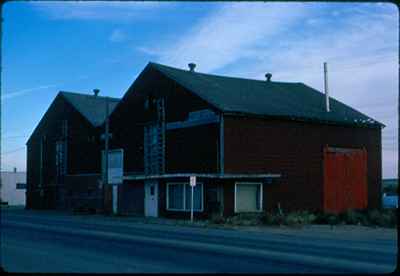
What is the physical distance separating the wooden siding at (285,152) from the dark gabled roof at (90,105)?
15940mm

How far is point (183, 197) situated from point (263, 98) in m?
8.60

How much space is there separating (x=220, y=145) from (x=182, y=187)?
12.5 ft

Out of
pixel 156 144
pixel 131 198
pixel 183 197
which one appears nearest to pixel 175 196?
pixel 183 197

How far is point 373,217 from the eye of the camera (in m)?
33.0

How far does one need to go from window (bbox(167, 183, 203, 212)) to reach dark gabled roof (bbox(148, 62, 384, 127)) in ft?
16.7

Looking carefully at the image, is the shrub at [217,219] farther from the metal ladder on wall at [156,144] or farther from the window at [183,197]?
the metal ladder on wall at [156,144]

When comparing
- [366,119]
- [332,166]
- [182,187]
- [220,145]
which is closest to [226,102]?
[220,145]

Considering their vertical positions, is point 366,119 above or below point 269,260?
above

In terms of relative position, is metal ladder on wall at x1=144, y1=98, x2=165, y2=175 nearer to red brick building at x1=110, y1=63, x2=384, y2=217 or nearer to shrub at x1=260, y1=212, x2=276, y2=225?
red brick building at x1=110, y1=63, x2=384, y2=217

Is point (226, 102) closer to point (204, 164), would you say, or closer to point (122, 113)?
point (204, 164)

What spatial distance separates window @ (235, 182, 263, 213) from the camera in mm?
36156

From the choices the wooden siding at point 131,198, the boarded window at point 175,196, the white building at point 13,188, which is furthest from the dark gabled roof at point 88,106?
the white building at point 13,188

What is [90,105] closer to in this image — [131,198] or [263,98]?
[131,198]

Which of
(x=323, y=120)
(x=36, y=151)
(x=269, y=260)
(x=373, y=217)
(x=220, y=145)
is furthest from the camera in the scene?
(x=36, y=151)
